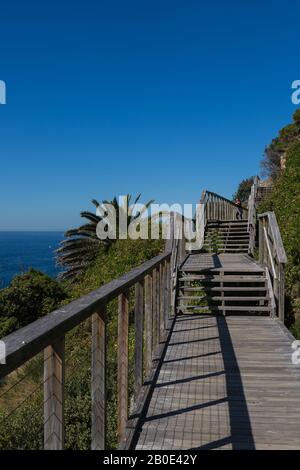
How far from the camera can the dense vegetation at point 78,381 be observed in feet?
7.76

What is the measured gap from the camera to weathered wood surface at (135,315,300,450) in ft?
10.2

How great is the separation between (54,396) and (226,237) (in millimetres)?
16145

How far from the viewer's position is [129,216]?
851 inches

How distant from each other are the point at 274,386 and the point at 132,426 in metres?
1.59

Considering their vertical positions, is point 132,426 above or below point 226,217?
below

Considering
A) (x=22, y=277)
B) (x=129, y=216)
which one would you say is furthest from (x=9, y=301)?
(x=129, y=216)

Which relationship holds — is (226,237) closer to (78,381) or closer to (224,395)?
(78,381)

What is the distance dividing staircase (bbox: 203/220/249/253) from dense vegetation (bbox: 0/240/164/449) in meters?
2.09

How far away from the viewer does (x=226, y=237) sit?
1738 cm

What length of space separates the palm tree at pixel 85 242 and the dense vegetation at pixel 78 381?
52 centimetres

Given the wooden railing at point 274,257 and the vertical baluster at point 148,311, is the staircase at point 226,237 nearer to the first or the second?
the wooden railing at point 274,257

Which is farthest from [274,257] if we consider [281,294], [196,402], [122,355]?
[122,355]
